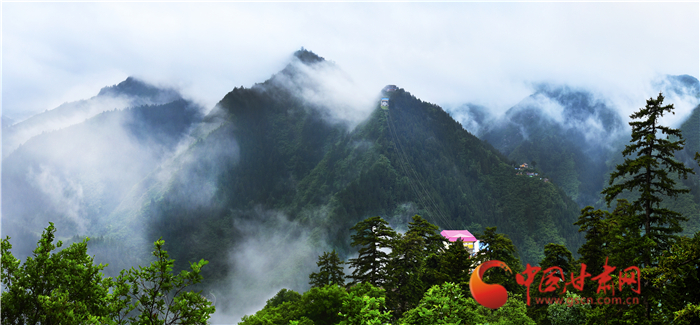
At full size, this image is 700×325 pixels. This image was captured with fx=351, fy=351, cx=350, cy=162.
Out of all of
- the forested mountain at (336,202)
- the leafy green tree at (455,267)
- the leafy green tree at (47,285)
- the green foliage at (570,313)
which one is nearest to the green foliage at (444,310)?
the green foliage at (570,313)

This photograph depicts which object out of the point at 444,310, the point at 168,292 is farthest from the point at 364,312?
the point at 168,292

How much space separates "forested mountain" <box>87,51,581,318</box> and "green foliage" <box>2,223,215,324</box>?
387ft

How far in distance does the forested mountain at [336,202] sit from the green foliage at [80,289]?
387 ft

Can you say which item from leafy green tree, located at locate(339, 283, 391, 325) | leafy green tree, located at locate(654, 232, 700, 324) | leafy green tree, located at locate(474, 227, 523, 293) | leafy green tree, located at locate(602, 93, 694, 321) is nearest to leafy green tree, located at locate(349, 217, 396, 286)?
leafy green tree, located at locate(474, 227, 523, 293)

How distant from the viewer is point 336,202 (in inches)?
6073

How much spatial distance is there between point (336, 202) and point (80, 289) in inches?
5628

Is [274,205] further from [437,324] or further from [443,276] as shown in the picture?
[437,324]

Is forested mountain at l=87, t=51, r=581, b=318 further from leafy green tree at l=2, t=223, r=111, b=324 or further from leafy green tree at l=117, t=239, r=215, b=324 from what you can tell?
leafy green tree at l=117, t=239, r=215, b=324

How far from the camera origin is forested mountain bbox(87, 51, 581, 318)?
146 metres

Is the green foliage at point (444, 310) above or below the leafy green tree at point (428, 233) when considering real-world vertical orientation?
below

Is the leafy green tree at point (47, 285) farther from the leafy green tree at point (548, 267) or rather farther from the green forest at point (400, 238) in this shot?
the leafy green tree at point (548, 267)

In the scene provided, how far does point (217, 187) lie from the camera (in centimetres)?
19150

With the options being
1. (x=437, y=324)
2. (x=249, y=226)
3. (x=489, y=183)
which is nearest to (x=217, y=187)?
(x=249, y=226)

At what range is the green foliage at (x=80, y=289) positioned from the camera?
11234 millimetres
